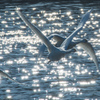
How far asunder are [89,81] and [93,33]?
45.1 feet

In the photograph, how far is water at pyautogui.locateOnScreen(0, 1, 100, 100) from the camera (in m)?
34.2

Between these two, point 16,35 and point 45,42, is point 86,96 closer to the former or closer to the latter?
point 45,42

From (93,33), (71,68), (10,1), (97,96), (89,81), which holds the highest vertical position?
(10,1)

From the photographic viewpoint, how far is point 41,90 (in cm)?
3494

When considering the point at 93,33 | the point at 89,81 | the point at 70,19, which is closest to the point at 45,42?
the point at 89,81

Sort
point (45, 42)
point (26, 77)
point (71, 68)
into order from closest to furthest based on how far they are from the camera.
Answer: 1. point (45, 42)
2. point (26, 77)
3. point (71, 68)

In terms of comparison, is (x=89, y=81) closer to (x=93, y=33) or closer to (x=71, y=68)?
(x=71, y=68)

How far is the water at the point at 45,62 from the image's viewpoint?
34188mm

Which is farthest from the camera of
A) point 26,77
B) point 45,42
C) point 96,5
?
point 96,5

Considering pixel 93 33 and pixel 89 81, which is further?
pixel 93 33

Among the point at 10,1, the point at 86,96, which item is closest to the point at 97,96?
the point at 86,96

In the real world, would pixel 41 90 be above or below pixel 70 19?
below

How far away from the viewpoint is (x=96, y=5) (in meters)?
59.9

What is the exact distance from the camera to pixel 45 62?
1651 inches
